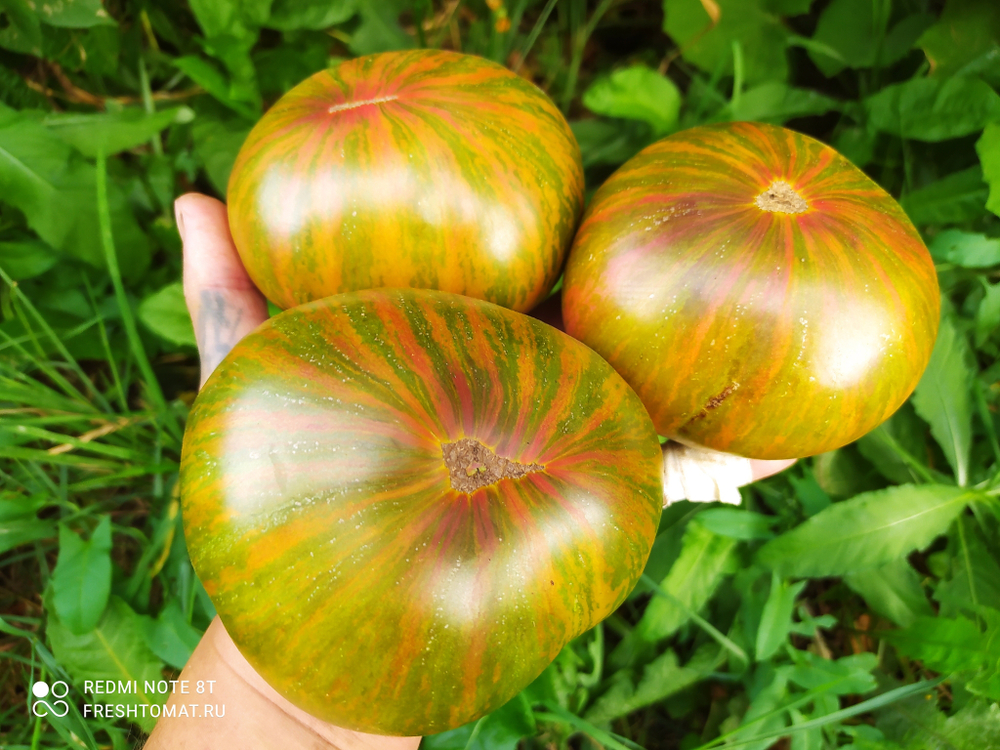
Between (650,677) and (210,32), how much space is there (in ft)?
6.52

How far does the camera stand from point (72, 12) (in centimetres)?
171

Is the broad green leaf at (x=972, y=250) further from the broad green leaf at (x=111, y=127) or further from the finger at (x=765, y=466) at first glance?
the broad green leaf at (x=111, y=127)

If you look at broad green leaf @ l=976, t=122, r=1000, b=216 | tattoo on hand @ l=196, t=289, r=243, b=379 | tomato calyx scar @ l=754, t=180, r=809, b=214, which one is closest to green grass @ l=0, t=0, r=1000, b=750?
broad green leaf @ l=976, t=122, r=1000, b=216

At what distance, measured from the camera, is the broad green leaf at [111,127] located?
1812mm

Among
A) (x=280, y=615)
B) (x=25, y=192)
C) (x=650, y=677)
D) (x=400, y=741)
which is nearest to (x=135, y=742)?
(x=400, y=741)

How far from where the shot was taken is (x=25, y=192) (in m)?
1.73

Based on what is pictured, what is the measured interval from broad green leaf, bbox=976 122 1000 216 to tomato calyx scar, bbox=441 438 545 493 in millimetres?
1308

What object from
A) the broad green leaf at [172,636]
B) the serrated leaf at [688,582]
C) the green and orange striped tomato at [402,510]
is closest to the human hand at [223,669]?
the broad green leaf at [172,636]

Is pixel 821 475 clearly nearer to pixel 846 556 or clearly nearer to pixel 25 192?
pixel 846 556

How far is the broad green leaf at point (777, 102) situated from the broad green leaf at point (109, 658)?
2.06 metres

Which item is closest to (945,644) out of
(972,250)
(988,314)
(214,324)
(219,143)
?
(988,314)

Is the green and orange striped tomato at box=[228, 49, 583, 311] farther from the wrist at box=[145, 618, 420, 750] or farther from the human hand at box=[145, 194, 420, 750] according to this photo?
the wrist at box=[145, 618, 420, 750]

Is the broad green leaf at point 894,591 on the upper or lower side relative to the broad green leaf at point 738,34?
lower

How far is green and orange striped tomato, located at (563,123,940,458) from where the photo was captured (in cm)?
111
